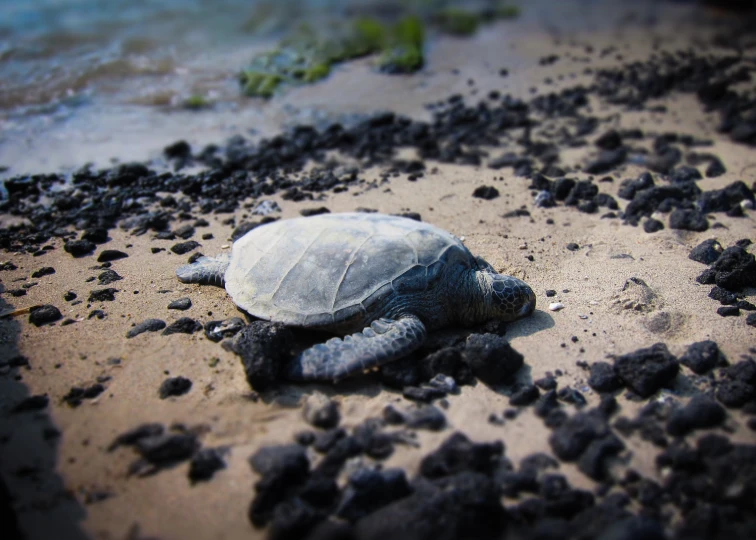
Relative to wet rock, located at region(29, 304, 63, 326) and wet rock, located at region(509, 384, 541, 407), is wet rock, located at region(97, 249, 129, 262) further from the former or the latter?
wet rock, located at region(509, 384, 541, 407)

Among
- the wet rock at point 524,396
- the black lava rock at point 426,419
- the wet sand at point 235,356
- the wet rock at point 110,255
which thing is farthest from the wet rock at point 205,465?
the wet rock at point 110,255

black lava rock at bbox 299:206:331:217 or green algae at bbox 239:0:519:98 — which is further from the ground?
green algae at bbox 239:0:519:98

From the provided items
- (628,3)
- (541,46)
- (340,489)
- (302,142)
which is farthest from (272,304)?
(628,3)

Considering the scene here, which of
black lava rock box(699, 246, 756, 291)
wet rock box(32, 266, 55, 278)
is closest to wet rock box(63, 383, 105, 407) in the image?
wet rock box(32, 266, 55, 278)

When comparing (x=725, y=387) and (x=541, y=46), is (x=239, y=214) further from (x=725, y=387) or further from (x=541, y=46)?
(x=541, y=46)

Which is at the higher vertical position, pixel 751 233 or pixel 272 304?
pixel 272 304

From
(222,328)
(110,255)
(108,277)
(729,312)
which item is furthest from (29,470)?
(729,312)
